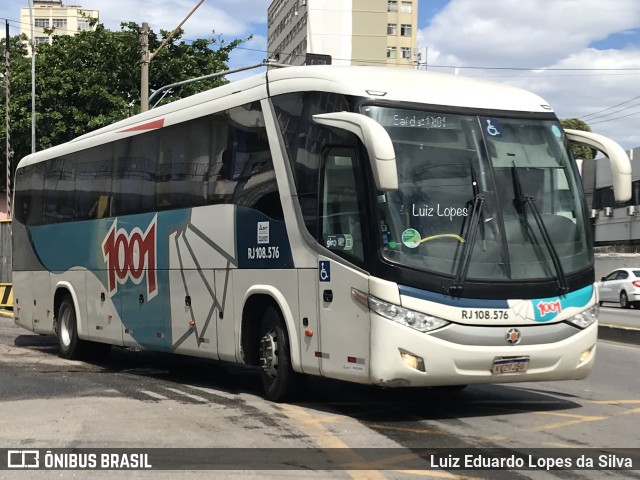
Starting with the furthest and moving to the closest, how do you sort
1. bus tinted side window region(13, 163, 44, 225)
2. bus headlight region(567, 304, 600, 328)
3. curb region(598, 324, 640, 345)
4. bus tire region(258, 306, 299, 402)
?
curb region(598, 324, 640, 345) < bus tinted side window region(13, 163, 44, 225) < bus tire region(258, 306, 299, 402) < bus headlight region(567, 304, 600, 328)

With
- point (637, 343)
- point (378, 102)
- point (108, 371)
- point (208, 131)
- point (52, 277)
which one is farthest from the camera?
point (637, 343)

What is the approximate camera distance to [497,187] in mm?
9055

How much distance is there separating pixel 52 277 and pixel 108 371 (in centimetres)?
312

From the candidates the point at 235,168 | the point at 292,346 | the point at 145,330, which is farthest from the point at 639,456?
the point at 145,330

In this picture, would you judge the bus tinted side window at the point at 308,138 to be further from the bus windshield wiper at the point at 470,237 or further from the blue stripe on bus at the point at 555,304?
the blue stripe on bus at the point at 555,304

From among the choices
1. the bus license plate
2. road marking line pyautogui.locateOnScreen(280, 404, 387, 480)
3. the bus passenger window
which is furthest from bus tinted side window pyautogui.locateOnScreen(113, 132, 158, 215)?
the bus license plate

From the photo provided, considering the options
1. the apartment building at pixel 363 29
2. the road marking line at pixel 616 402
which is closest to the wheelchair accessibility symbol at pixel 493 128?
the road marking line at pixel 616 402

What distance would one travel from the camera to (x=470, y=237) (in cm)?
880

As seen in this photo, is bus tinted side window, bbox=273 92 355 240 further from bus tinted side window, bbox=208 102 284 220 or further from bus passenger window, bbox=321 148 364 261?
bus tinted side window, bbox=208 102 284 220

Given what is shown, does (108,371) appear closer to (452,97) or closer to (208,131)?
Result: (208,131)

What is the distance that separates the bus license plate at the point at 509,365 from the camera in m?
8.78

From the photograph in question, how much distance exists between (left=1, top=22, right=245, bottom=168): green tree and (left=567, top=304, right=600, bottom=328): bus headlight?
33134 mm

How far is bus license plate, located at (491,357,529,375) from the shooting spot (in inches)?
346

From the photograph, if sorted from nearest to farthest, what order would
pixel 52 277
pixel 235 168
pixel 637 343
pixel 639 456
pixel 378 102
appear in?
pixel 639 456
pixel 378 102
pixel 235 168
pixel 52 277
pixel 637 343
